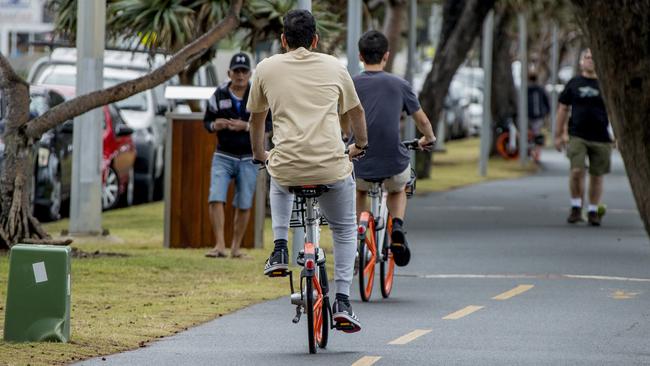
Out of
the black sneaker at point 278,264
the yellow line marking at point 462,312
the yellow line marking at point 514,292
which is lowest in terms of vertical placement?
the yellow line marking at point 514,292

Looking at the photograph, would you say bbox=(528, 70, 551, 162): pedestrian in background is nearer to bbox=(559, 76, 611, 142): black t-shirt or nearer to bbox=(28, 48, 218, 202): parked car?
bbox=(28, 48, 218, 202): parked car

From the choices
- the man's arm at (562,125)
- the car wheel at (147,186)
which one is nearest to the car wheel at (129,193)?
the car wheel at (147,186)

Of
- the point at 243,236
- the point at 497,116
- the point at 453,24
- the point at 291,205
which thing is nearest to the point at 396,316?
the point at 291,205

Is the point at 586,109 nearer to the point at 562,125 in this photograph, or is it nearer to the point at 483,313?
the point at 562,125

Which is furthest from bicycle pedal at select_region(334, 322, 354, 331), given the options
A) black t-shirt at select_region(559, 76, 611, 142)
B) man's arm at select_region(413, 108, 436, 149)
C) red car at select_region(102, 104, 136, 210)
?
red car at select_region(102, 104, 136, 210)

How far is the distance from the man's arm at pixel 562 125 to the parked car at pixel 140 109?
577 centimetres

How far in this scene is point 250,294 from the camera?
41.8ft

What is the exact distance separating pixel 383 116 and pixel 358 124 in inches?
97.1

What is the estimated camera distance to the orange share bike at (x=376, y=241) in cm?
1191

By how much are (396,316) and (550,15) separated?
38232mm

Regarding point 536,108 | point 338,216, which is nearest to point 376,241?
point 338,216

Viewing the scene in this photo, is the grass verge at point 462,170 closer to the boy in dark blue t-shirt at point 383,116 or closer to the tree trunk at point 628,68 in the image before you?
the boy in dark blue t-shirt at point 383,116

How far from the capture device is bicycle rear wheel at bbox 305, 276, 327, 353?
9.16 m

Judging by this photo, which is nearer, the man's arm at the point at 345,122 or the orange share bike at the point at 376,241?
the man's arm at the point at 345,122
